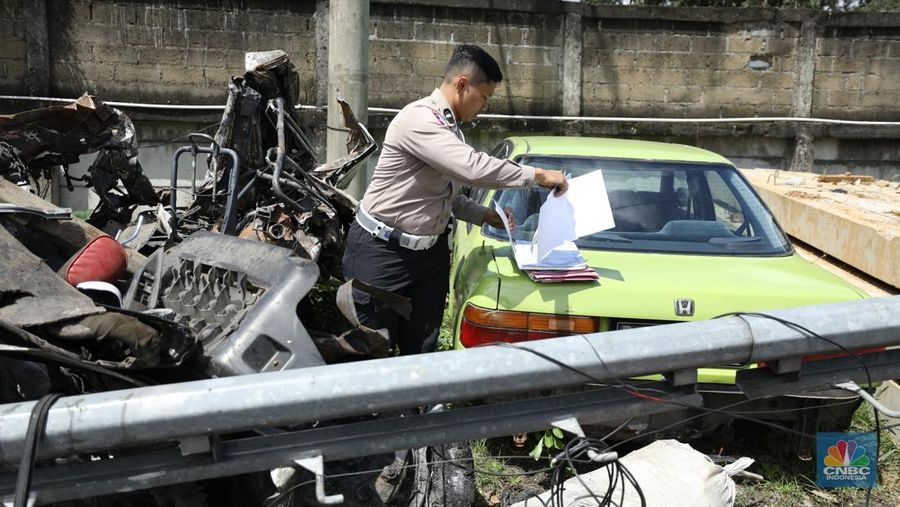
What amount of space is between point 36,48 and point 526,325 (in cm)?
915

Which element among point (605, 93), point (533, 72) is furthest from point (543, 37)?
point (605, 93)

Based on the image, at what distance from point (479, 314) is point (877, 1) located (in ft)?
78.1

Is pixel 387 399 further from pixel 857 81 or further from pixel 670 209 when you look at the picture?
pixel 857 81

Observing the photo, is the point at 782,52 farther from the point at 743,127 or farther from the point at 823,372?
the point at 823,372

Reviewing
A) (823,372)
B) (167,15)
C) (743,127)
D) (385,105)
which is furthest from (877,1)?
(823,372)

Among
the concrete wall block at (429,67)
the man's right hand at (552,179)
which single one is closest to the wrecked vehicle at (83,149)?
the man's right hand at (552,179)

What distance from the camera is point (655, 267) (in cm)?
344

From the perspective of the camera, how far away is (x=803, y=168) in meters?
11.2

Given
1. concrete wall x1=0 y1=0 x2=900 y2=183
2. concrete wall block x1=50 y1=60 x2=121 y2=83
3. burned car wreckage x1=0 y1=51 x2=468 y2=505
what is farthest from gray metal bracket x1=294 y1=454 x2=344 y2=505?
concrete wall block x1=50 y1=60 x2=121 y2=83

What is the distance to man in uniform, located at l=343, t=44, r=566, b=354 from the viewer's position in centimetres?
316

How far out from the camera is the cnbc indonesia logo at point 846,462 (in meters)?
2.81

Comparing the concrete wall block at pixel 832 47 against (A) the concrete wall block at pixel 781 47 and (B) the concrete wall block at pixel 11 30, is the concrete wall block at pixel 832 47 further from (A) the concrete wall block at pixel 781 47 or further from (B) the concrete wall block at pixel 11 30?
(B) the concrete wall block at pixel 11 30

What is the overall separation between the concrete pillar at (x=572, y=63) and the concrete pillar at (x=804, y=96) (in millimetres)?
3317

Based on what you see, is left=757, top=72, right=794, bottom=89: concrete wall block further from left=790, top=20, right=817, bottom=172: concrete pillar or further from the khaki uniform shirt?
the khaki uniform shirt
